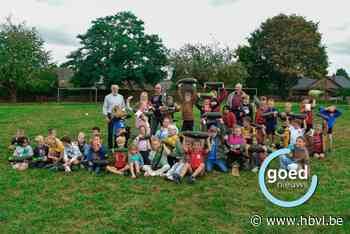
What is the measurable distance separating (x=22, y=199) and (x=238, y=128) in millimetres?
4329

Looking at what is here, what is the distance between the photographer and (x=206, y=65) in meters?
41.5

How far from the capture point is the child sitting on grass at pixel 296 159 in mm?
6074

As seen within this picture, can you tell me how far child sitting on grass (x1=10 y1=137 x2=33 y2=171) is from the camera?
752cm

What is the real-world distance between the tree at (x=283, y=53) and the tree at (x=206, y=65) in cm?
488

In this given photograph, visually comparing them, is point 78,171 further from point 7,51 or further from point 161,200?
point 7,51

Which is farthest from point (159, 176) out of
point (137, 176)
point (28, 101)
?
point (28, 101)

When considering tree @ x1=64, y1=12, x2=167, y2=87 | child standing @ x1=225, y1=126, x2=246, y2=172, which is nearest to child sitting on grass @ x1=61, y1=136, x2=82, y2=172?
child standing @ x1=225, y1=126, x2=246, y2=172

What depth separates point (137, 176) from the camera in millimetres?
6848

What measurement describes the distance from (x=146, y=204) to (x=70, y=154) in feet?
9.68

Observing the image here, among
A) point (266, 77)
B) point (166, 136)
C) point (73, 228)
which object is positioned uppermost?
point (266, 77)

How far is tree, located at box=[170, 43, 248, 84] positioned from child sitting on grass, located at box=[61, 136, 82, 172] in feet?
109

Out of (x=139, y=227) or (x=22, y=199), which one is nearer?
(x=139, y=227)

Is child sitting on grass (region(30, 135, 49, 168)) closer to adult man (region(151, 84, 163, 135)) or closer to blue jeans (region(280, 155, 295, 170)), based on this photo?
adult man (region(151, 84, 163, 135))

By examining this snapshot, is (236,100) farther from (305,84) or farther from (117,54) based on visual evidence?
(305,84)
